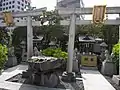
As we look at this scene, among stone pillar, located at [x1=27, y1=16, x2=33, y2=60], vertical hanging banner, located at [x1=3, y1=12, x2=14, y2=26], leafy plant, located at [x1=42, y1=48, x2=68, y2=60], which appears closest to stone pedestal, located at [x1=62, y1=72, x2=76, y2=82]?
leafy plant, located at [x1=42, y1=48, x2=68, y2=60]

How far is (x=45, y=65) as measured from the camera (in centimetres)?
658

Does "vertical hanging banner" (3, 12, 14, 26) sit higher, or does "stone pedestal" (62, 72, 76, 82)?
"vertical hanging banner" (3, 12, 14, 26)

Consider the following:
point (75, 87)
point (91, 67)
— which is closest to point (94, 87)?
point (75, 87)

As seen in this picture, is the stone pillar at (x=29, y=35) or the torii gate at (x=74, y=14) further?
the stone pillar at (x=29, y=35)

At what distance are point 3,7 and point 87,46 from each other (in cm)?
5472

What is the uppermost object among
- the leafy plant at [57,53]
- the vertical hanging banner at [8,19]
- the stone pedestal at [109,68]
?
the vertical hanging banner at [8,19]

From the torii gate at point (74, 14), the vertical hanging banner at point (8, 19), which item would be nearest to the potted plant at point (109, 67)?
the torii gate at point (74, 14)

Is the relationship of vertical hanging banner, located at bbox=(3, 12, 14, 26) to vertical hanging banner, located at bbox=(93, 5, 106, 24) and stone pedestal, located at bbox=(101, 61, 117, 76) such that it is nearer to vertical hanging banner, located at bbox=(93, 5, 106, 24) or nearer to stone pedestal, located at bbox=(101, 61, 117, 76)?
vertical hanging banner, located at bbox=(93, 5, 106, 24)

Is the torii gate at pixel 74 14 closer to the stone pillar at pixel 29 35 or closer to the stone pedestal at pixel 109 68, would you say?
the stone pillar at pixel 29 35

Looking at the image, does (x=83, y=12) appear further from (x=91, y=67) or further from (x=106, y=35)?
(x=106, y=35)

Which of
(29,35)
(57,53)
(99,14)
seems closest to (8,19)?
(29,35)

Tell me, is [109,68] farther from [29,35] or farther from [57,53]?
[29,35]

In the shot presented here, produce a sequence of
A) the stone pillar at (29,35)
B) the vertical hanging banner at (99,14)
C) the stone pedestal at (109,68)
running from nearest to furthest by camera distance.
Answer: the vertical hanging banner at (99,14) < the stone pillar at (29,35) < the stone pedestal at (109,68)

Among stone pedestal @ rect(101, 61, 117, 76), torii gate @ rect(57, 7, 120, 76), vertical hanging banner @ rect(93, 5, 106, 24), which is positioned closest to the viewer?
vertical hanging banner @ rect(93, 5, 106, 24)
